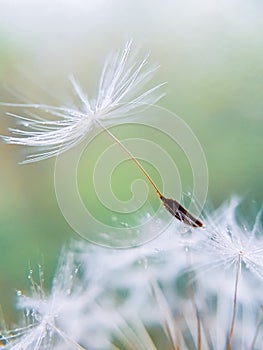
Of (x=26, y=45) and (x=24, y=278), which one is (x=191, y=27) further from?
(x=24, y=278)

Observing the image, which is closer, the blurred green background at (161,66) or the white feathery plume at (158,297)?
the white feathery plume at (158,297)

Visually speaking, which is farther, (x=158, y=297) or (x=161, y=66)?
(x=161, y=66)

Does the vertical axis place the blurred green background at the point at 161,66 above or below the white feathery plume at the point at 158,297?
above

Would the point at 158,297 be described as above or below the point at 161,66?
below

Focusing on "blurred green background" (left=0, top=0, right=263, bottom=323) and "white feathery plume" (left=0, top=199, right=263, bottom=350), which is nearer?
"white feathery plume" (left=0, top=199, right=263, bottom=350)

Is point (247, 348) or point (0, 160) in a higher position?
point (0, 160)

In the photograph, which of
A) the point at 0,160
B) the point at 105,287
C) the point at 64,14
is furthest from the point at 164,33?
the point at 105,287

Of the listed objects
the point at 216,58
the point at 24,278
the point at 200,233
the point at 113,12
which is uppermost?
the point at 113,12

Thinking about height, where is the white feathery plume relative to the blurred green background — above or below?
below
